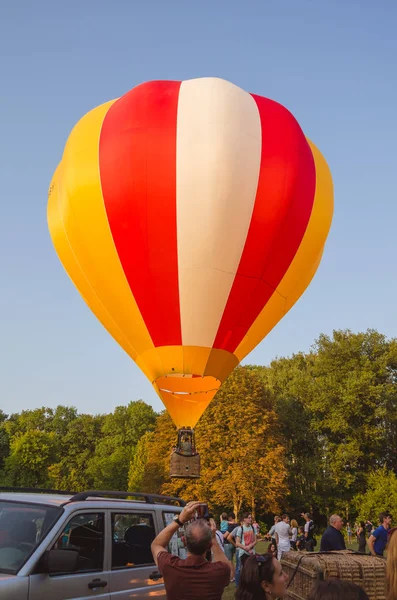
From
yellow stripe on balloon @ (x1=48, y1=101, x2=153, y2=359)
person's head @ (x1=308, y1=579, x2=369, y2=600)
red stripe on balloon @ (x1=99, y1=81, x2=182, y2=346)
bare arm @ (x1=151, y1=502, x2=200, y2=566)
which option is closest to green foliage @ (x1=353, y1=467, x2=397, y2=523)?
yellow stripe on balloon @ (x1=48, y1=101, x2=153, y2=359)

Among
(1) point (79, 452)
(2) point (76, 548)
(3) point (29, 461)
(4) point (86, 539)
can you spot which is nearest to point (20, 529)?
(2) point (76, 548)

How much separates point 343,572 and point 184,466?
8.36 m

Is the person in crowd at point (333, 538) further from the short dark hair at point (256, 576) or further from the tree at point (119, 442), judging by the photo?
the tree at point (119, 442)

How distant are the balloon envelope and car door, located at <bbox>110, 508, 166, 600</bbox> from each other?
27.3 ft

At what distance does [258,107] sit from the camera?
1639 cm

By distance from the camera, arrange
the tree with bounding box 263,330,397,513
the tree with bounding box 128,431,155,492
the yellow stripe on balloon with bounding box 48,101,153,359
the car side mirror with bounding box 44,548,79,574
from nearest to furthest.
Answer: the car side mirror with bounding box 44,548,79,574
the yellow stripe on balloon with bounding box 48,101,153,359
the tree with bounding box 263,330,397,513
the tree with bounding box 128,431,155,492

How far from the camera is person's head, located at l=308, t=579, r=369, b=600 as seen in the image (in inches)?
111

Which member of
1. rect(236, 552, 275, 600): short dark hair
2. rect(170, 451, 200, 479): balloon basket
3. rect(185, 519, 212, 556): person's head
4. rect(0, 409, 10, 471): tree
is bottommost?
rect(236, 552, 275, 600): short dark hair

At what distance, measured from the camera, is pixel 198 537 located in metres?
Answer: 3.93

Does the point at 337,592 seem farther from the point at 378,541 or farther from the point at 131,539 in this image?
the point at 378,541

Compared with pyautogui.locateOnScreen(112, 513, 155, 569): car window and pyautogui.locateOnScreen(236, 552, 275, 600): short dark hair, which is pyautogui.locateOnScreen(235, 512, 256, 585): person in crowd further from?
pyautogui.locateOnScreen(236, 552, 275, 600): short dark hair

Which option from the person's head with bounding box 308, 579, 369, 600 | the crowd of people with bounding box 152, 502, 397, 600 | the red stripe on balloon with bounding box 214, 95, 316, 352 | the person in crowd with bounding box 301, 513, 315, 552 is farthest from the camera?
the person in crowd with bounding box 301, 513, 315, 552

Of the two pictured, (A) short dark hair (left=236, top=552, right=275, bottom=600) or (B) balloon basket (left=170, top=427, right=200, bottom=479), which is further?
(B) balloon basket (left=170, top=427, right=200, bottom=479)

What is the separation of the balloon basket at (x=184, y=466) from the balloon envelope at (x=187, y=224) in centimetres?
102
